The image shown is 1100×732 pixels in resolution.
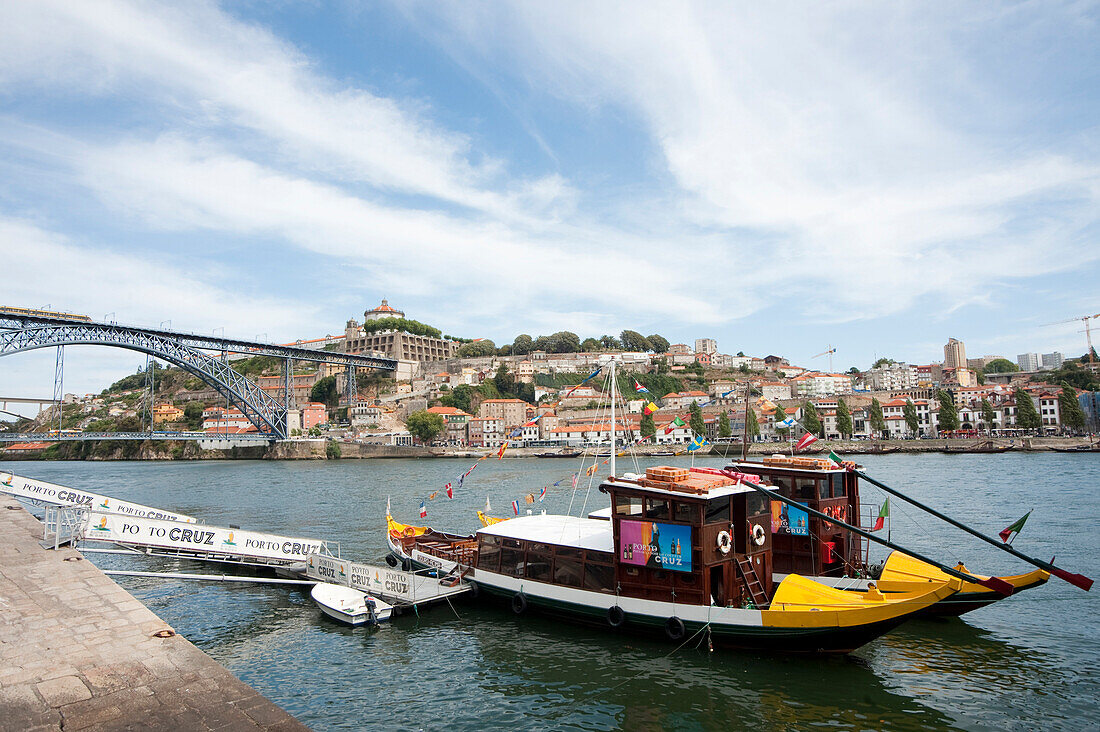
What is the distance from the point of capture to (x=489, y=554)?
13.8 meters

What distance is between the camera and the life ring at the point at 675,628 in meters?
10.8

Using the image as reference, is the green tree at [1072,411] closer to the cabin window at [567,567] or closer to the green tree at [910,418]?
the green tree at [910,418]

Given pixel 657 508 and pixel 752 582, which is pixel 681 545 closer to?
pixel 657 508

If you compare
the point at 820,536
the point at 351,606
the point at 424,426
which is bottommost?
the point at 351,606

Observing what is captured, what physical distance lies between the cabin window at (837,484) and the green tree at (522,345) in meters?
134

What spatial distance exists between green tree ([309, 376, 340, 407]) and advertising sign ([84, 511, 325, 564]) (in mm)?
108522

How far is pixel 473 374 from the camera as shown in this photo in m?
125

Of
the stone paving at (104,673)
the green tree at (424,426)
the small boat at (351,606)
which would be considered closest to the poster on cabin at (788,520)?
the small boat at (351,606)

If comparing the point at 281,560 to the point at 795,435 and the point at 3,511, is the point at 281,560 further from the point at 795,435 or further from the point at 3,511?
the point at 795,435

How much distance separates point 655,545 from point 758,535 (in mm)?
1925

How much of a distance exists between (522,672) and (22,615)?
691 centimetres

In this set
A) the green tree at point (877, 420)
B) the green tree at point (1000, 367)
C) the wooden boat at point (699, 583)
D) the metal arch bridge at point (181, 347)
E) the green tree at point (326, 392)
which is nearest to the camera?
the wooden boat at point (699, 583)

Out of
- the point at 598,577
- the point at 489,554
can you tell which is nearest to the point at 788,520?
the point at 598,577

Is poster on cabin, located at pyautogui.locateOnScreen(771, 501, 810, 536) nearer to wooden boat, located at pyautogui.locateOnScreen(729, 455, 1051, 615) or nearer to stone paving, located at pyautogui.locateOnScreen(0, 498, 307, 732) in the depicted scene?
wooden boat, located at pyautogui.locateOnScreen(729, 455, 1051, 615)
